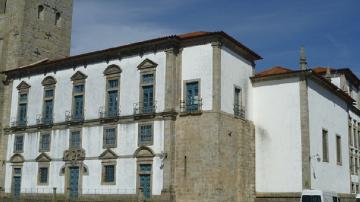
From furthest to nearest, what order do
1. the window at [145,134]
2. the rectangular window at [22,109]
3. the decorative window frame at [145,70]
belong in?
the rectangular window at [22,109], the decorative window frame at [145,70], the window at [145,134]

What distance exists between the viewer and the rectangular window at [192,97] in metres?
30.9

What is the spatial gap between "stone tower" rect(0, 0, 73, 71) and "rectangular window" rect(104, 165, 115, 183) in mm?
14549

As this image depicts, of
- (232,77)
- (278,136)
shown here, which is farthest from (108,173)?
(278,136)

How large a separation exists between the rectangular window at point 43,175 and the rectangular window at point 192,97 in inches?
492

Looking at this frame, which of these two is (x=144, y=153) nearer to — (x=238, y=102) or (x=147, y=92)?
(x=147, y=92)

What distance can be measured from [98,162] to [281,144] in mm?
12220

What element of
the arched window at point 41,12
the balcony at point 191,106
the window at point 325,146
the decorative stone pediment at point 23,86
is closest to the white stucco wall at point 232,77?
the balcony at point 191,106

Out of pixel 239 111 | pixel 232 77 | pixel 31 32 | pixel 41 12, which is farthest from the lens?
pixel 41 12

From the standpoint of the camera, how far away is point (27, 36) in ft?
143

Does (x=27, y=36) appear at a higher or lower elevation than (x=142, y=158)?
higher

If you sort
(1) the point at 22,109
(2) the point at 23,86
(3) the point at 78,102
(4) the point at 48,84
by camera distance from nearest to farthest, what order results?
(3) the point at 78,102 → (4) the point at 48,84 → (1) the point at 22,109 → (2) the point at 23,86

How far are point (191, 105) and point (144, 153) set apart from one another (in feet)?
13.9

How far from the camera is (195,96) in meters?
31.1

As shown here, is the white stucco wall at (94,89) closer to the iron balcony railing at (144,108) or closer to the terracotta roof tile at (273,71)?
the iron balcony railing at (144,108)
